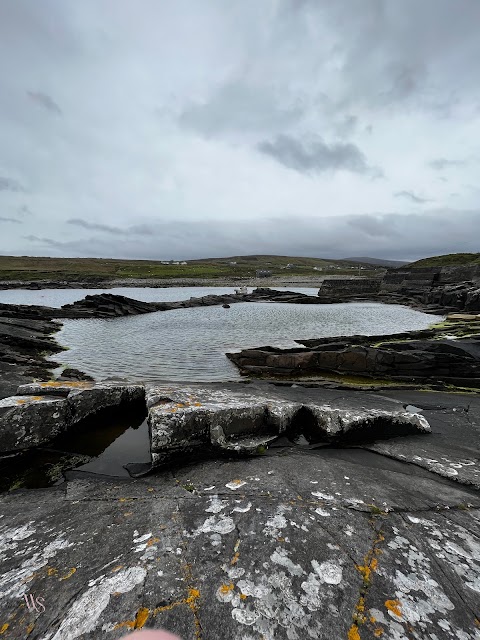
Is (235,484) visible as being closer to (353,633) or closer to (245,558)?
(245,558)

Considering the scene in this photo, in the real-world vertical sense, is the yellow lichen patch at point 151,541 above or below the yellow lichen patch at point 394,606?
below

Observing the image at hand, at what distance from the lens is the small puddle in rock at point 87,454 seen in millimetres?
5730

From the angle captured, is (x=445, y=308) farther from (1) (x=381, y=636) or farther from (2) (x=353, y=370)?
(1) (x=381, y=636)

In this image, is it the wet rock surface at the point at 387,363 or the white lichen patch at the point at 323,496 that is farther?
the wet rock surface at the point at 387,363

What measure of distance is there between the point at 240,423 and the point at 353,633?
432 cm

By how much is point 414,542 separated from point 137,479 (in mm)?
4234

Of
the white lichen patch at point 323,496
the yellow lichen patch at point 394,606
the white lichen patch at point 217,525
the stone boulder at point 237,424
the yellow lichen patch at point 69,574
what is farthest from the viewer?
the stone boulder at point 237,424

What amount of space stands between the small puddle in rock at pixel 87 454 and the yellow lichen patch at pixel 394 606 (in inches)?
180

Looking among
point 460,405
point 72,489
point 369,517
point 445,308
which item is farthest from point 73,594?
point 445,308

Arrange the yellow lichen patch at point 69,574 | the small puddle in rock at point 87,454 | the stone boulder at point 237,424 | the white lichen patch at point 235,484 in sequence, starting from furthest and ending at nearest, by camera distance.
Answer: the stone boulder at point 237,424, the small puddle in rock at point 87,454, the white lichen patch at point 235,484, the yellow lichen patch at point 69,574

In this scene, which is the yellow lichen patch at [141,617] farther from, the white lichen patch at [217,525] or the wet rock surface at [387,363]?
the wet rock surface at [387,363]

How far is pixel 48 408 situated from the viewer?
22.4 feet

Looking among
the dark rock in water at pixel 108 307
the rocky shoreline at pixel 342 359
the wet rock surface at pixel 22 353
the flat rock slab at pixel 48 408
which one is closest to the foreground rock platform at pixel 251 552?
the flat rock slab at pixel 48 408

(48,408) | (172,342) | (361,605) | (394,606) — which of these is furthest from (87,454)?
(172,342)
